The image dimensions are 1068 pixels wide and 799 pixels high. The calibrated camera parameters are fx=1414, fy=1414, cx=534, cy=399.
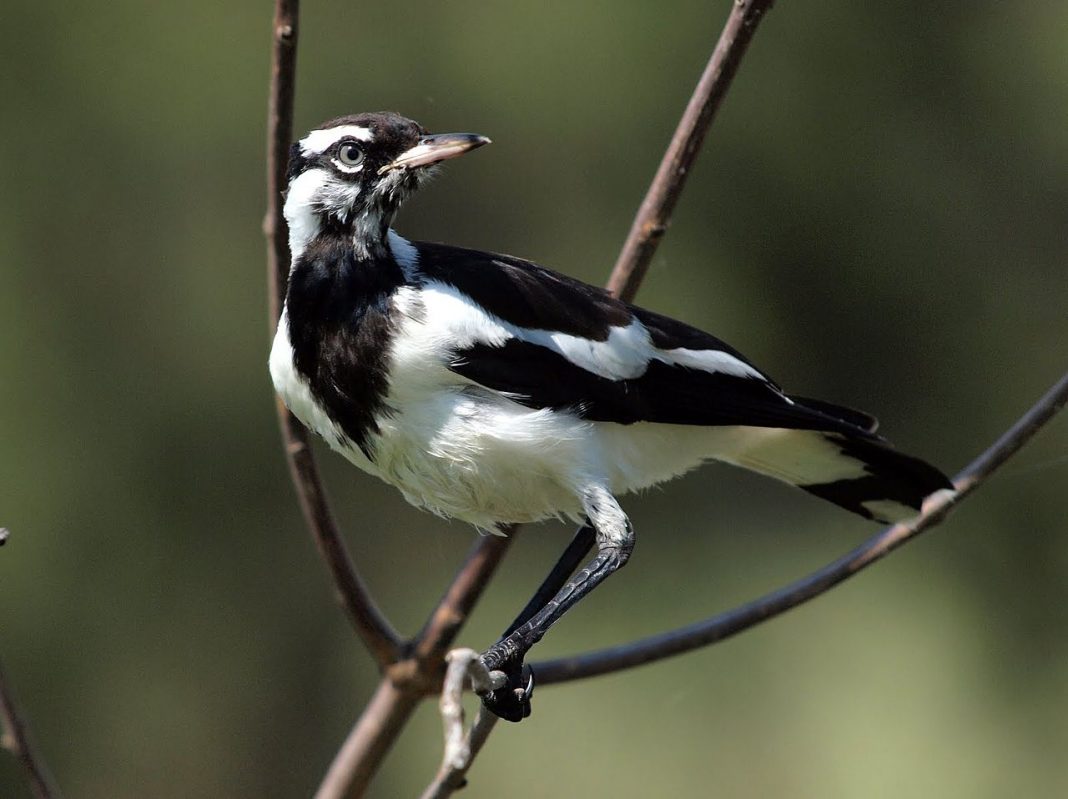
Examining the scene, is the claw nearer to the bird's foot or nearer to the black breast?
the bird's foot

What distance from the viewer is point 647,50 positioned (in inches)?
263

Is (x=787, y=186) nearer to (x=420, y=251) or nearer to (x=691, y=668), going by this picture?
(x=691, y=668)

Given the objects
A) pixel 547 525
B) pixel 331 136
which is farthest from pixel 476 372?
pixel 547 525

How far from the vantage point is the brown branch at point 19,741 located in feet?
7.88

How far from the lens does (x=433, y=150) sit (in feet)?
8.88

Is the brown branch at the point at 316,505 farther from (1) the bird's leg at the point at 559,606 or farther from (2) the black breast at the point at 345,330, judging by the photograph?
(1) the bird's leg at the point at 559,606

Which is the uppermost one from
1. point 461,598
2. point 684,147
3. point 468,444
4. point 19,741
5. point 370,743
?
point 684,147

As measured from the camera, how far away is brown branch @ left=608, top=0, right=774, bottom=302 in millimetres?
2660

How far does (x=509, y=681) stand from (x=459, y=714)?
877 mm

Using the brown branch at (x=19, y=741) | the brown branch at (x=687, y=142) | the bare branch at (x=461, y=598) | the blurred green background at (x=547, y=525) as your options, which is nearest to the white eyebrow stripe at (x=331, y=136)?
the brown branch at (x=687, y=142)

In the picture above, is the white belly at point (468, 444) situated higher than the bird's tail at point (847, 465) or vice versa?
the bird's tail at point (847, 465)

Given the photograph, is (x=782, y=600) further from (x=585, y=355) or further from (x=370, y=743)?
(x=370, y=743)

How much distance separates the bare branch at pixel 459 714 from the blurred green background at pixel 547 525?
3.97 meters

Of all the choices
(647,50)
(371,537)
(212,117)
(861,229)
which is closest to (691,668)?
(371,537)
